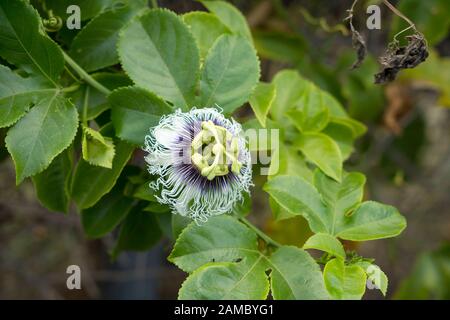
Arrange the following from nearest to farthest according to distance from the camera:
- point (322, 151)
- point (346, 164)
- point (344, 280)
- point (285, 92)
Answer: point (344, 280), point (322, 151), point (285, 92), point (346, 164)

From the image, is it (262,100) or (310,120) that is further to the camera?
(310,120)

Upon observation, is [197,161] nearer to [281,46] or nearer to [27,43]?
[27,43]

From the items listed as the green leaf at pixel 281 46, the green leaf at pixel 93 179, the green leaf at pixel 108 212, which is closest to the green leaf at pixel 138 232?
the green leaf at pixel 108 212

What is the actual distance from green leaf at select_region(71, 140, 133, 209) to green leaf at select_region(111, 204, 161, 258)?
0.14m

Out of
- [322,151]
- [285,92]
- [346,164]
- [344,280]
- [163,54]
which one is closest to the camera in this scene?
[344,280]

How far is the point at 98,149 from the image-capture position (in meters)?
0.75

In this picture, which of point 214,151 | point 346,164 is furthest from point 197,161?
point 346,164

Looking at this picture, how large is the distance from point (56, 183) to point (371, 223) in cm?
43

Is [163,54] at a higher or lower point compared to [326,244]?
higher

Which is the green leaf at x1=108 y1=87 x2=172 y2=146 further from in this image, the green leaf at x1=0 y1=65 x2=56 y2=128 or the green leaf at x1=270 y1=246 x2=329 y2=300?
the green leaf at x1=270 y1=246 x2=329 y2=300

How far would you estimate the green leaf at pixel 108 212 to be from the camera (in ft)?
3.01

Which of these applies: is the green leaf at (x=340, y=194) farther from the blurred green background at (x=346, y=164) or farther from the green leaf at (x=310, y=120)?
the blurred green background at (x=346, y=164)

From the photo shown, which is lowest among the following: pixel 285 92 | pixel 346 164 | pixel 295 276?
pixel 346 164

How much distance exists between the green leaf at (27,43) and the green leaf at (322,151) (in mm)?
362
